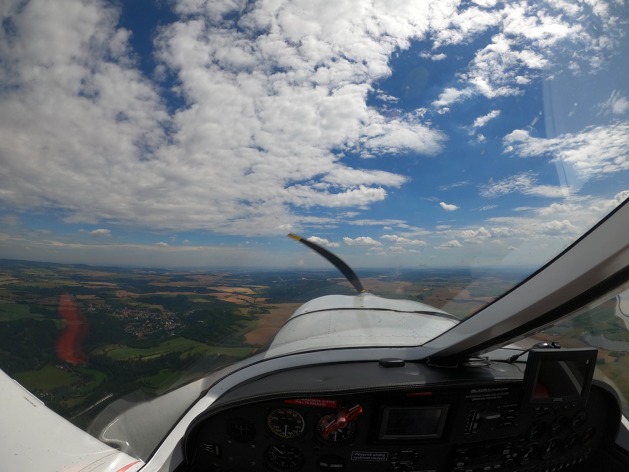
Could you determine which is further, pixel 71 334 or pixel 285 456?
pixel 285 456

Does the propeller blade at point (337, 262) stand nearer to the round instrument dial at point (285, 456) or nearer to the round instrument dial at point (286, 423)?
the round instrument dial at point (286, 423)

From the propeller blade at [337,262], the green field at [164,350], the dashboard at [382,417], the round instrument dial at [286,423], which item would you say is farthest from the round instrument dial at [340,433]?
the propeller blade at [337,262]

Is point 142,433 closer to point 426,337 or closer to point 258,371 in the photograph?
point 258,371

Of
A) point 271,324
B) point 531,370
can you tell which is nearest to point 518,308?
point 531,370

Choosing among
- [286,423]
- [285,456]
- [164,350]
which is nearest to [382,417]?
[286,423]

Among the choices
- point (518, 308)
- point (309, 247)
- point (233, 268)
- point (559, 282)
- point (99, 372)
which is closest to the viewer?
point (559, 282)

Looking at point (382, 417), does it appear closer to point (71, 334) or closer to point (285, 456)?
point (285, 456)

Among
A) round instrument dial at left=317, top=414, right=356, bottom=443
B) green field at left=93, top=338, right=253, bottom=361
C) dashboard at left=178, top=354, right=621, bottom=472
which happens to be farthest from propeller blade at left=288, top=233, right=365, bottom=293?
round instrument dial at left=317, top=414, right=356, bottom=443
